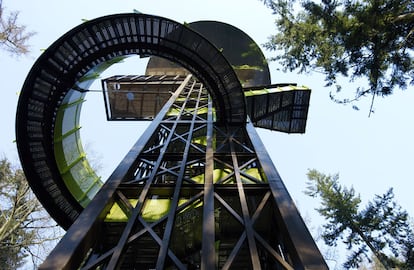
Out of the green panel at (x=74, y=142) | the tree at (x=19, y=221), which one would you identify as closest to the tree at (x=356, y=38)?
the green panel at (x=74, y=142)

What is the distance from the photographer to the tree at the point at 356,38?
24.5 feet

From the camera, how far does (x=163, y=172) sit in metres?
6.03

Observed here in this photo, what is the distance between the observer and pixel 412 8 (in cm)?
773

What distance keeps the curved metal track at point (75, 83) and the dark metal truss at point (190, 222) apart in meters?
3.23

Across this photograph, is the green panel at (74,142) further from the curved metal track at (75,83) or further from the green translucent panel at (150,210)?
the green translucent panel at (150,210)

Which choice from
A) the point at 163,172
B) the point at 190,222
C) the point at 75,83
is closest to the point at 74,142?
the point at 75,83

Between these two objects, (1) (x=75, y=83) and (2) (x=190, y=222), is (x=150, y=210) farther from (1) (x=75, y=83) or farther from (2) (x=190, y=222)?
(1) (x=75, y=83)

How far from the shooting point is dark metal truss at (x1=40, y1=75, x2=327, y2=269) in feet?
11.6

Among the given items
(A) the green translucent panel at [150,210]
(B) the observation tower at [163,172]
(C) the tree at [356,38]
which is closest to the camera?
(B) the observation tower at [163,172]

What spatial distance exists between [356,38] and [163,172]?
21.3 ft

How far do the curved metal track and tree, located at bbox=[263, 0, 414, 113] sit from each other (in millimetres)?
3123

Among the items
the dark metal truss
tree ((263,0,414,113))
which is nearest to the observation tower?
the dark metal truss

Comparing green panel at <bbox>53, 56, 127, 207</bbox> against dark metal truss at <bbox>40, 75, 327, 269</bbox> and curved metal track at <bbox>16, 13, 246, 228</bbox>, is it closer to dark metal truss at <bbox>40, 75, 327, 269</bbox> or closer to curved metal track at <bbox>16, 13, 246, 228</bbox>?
curved metal track at <bbox>16, 13, 246, 228</bbox>

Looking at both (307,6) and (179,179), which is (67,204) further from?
(307,6)
